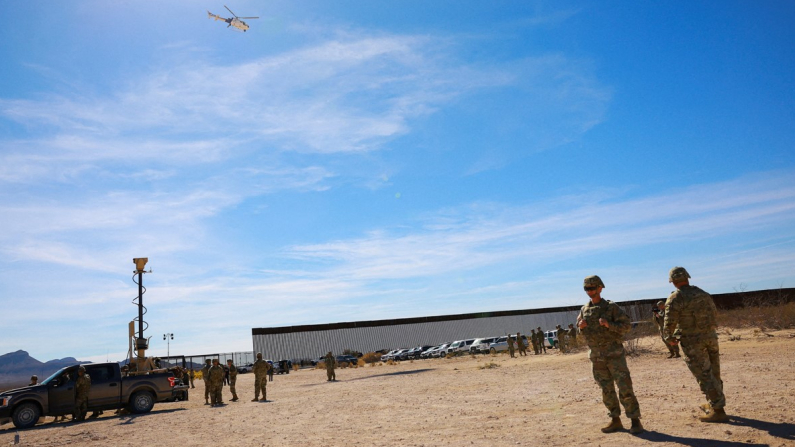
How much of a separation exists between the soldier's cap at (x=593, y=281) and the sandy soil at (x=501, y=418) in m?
1.85

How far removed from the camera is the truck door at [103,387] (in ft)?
54.9

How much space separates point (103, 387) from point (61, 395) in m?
1.11

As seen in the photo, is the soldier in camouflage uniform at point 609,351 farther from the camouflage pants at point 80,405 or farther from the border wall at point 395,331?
the border wall at point 395,331

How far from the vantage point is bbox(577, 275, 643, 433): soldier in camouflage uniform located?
6.71 m

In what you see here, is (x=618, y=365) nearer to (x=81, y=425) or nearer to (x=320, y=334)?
(x=81, y=425)

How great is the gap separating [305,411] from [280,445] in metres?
5.15

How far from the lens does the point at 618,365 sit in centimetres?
679

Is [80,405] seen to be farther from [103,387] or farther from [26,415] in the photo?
[26,415]

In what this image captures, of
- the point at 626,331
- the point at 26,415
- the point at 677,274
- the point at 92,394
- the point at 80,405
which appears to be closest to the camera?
the point at 626,331

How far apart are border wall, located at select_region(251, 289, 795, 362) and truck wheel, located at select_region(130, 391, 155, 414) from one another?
42.7 m

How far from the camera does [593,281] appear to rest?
7.19 metres

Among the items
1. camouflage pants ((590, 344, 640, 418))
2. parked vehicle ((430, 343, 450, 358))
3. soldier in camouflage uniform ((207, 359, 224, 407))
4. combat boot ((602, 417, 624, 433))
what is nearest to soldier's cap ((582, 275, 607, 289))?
camouflage pants ((590, 344, 640, 418))

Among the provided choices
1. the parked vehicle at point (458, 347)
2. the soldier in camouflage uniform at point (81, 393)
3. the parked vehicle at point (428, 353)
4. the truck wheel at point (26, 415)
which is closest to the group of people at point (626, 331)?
the soldier in camouflage uniform at point (81, 393)

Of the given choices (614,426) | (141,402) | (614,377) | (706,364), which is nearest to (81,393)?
(141,402)
